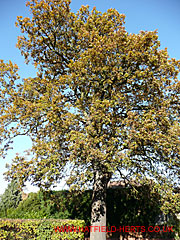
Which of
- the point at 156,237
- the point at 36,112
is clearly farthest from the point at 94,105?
the point at 156,237

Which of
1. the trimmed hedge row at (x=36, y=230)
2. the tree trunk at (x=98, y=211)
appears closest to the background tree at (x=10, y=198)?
the trimmed hedge row at (x=36, y=230)

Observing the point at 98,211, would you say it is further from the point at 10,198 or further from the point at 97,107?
the point at 10,198

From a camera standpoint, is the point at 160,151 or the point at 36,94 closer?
the point at 160,151

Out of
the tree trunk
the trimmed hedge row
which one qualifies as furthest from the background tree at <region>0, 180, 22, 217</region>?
the tree trunk

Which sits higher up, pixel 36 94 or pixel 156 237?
pixel 36 94

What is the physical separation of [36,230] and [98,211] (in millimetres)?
2367

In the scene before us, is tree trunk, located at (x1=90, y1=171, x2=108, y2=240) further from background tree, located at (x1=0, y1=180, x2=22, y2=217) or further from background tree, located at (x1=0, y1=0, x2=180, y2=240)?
background tree, located at (x1=0, y1=180, x2=22, y2=217)

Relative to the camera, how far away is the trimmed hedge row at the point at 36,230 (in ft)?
22.1

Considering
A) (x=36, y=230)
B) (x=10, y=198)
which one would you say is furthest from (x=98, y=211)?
(x=10, y=198)

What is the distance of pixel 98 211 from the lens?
24.0 ft

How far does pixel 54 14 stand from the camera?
28.2ft

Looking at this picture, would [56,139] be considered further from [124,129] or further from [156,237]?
[156,237]

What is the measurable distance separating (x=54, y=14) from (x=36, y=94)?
150 inches

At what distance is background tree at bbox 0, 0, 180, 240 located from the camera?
636 centimetres
